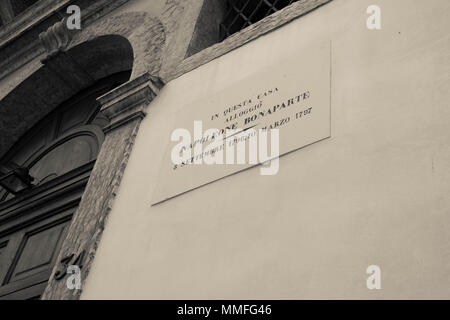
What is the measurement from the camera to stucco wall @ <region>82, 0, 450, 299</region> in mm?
1586

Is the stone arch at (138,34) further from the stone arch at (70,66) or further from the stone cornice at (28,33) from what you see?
the stone cornice at (28,33)

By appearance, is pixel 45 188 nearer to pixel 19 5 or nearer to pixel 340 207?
pixel 340 207

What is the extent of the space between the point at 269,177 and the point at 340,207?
1.25 ft

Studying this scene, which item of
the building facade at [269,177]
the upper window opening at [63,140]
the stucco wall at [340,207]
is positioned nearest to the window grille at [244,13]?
the building facade at [269,177]

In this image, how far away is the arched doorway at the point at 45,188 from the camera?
3289 millimetres

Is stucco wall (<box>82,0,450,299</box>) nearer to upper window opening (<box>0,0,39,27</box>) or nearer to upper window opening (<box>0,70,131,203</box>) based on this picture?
upper window opening (<box>0,70,131,203</box>)

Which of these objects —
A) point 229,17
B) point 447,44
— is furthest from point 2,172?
point 447,44

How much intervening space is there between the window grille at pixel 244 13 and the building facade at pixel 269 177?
0.02 m

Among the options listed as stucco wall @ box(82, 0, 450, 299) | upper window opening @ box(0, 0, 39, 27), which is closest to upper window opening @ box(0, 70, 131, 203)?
stucco wall @ box(82, 0, 450, 299)

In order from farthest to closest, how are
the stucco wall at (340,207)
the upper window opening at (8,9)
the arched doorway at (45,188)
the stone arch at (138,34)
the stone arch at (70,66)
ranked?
the upper window opening at (8,9) < the stone arch at (70,66) < the stone arch at (138,34) < the arched doorway at (45,188) < the stucco wall at (340,207)

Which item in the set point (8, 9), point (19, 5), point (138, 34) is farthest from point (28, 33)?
point (138, 34)

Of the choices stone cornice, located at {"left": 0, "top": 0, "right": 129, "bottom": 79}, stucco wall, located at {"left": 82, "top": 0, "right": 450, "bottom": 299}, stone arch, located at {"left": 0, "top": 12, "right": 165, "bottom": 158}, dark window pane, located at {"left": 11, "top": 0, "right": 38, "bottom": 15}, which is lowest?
stucco wall, located at {"left": 82, "top": 0, "right": 450, "bottom": 299}

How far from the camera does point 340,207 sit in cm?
177

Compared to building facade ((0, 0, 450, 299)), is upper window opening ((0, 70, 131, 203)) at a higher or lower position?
higher
